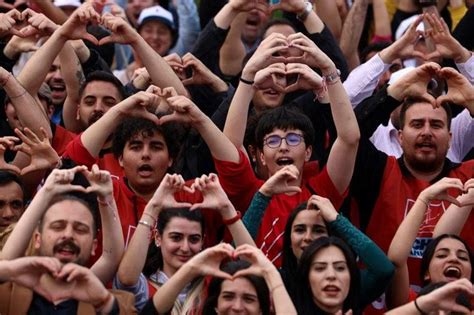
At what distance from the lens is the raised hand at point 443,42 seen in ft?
35.0

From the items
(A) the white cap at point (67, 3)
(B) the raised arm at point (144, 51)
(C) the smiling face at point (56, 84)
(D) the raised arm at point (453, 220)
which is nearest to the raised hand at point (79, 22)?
(B) the raised arm at point (144, 51)

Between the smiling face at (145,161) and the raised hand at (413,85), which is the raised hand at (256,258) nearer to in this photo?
the smiling face at (145,161)

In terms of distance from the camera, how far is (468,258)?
961 centimetres

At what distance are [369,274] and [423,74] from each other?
1500 millimetres

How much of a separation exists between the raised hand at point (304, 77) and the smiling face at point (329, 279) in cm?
118

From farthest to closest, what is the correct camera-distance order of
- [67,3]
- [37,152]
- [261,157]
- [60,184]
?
[67,3] < [261,157] < [37,152] < [60,184]

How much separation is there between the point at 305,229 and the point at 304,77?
3.07 ft

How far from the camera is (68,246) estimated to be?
878 cm

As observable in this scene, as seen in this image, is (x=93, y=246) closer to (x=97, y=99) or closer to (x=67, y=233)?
(x=67, y=233)

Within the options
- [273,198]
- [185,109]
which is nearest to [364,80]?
[273,198]

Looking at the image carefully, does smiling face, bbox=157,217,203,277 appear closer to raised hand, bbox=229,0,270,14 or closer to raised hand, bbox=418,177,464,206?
raised hand, bbox=418,177,464,206

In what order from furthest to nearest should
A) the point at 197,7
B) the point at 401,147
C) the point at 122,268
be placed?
the point at 197,7
the point at 401,147
the point at 122,268

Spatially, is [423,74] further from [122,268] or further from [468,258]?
[122,268]

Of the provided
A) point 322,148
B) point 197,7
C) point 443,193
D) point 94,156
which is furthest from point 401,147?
point 197,7
